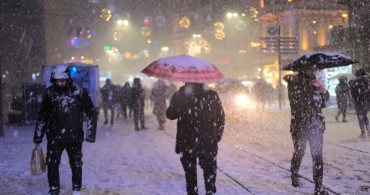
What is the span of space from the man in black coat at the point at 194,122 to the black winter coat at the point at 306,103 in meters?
1.49

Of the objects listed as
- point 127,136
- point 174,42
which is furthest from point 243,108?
point 174,42

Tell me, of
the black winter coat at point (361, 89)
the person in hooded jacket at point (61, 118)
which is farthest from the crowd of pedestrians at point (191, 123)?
the black winter coat at point (361, 89)

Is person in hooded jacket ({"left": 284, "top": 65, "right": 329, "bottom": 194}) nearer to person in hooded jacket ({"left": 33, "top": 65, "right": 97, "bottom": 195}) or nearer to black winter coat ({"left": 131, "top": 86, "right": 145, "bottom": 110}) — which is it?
person in hooded jacket ({"left": 33, "top": 65, "right": 97, "bottom": 195})

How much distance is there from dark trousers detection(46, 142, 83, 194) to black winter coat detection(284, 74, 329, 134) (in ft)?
10.5

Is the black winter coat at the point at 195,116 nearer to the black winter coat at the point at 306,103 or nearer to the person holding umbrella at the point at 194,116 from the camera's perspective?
the person holding umbrella at the point at 194,116

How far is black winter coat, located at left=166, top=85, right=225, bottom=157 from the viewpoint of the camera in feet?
15.3

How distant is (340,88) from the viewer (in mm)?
15914

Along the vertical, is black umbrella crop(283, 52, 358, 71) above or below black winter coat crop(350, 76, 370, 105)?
above

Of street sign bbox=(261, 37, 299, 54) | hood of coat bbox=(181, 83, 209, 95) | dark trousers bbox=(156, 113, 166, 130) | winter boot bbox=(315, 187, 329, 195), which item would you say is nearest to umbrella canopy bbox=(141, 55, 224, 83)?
hood of coat bbox=(181, 83, 209, 95)

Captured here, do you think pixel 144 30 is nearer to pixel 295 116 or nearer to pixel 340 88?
pixel 340 88

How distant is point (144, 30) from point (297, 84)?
106ft

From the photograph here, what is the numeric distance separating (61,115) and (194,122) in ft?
6.08

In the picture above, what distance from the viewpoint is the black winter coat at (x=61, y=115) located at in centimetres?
512

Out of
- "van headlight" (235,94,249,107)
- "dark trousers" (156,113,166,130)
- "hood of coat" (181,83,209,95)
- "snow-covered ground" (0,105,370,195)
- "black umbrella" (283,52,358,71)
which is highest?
"black umbrella" (283,52,358,71)
